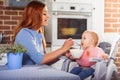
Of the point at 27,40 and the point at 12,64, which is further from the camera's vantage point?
the point at 27,40

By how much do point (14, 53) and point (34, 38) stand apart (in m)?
0.37

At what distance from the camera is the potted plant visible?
160 cm

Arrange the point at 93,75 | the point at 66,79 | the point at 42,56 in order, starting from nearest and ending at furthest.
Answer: the point at 66,79 < the point at 42,56 < the point at 93,75

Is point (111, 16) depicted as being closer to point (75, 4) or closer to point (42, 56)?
point (75, 4)

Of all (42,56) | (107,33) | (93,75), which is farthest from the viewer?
(107,33)

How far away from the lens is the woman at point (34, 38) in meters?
1.81

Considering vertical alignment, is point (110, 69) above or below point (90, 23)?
below

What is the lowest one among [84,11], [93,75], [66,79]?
[93,75]

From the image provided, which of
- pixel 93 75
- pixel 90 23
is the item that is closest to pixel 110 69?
pixel 93 75

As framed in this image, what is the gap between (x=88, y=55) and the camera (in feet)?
10.4

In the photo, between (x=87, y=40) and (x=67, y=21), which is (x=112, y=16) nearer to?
(x=67, y=21)

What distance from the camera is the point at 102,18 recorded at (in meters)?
4.40

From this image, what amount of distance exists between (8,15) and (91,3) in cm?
127

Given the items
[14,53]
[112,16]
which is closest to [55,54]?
[14,53]
